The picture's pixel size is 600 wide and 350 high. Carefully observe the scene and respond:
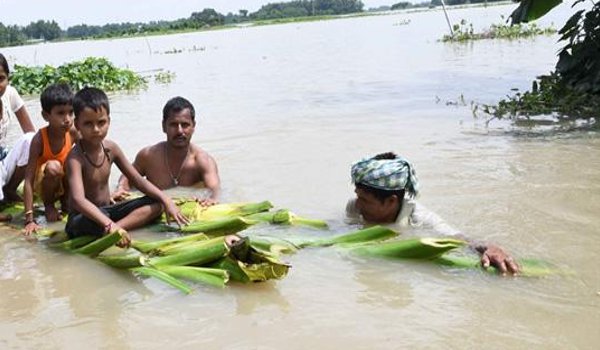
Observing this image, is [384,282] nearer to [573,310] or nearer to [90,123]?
[573,310]

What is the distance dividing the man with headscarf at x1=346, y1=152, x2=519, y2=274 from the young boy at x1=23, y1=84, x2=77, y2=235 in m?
1.89

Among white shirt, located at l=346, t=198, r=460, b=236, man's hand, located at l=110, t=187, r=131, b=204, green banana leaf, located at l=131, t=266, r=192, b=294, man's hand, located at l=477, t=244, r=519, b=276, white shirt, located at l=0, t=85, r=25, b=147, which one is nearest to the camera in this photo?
green banana leaf, located at l=131, t=266, r=192, b=294

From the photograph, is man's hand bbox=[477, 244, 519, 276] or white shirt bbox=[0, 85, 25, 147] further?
white shirt bbox=[0, 85, 25, 147]

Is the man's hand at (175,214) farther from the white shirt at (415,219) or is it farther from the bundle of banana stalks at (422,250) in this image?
the white shirt at (415,219)

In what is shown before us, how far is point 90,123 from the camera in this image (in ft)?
12.6

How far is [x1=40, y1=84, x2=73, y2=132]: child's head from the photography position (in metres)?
4.28

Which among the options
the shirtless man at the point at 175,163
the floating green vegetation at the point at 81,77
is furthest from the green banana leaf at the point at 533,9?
the floating green vegetation at the point at 81,77

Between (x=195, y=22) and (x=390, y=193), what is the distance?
71.3m

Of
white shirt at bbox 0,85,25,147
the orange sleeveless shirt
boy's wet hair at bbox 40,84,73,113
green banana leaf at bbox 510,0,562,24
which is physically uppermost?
green banana leaf at bbox 510,0,562,24

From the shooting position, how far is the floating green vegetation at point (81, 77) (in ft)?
49.8

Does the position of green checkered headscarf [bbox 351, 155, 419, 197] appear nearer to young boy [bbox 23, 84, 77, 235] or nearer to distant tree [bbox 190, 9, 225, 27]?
young boy [bbox 23, 84, 77, 235]

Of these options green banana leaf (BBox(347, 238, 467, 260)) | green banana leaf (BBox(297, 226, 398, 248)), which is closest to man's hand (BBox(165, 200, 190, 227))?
green banana leaf (BBox(297, 226, 398, 248))

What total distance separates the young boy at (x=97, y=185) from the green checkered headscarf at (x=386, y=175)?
1065mm

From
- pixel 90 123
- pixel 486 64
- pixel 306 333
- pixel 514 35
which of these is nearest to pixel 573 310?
pixel 306 333
